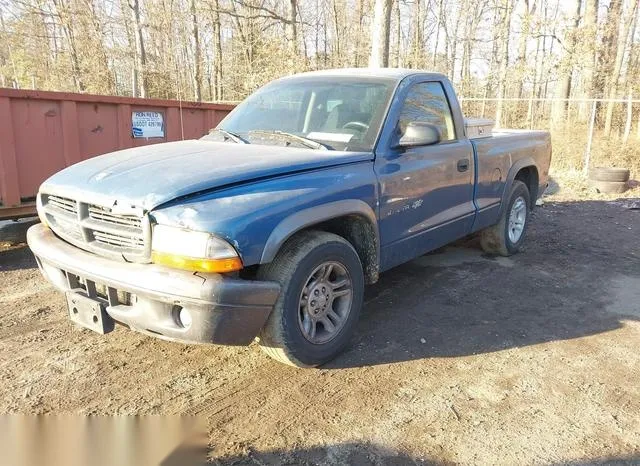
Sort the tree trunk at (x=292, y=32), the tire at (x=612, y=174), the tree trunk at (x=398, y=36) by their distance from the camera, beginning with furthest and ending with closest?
the tree trunk at (x=398, y=36)
the tree trunk at (x=292, y=32)
the tire at (x=612, y=174)

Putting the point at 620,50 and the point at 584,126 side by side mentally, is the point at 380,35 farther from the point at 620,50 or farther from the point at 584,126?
the point at 620,50

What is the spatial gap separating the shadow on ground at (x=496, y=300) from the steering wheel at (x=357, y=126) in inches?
59.3

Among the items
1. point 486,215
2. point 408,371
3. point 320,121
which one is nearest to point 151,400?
point 408,371

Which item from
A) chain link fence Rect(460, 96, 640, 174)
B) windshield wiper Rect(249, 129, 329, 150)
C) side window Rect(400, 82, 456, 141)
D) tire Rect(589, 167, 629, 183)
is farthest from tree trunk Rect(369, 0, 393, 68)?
windshield wiper Rect(249, 129, 329, 150)

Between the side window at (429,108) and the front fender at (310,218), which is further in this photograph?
the side window at (429,108)

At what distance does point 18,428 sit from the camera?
2.64m

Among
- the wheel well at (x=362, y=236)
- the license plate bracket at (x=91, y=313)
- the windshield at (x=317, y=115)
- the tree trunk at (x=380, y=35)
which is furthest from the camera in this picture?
the tree trunk at (x=380, y=35)

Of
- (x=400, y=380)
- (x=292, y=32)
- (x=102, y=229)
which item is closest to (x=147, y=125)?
(x=102, y=229)

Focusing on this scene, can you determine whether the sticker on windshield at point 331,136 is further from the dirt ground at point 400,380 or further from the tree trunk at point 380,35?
the tree trunk at point 380,35

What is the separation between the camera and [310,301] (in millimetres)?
3123

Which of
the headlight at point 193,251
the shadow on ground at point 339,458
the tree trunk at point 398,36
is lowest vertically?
the shadow on ground at point 339,458

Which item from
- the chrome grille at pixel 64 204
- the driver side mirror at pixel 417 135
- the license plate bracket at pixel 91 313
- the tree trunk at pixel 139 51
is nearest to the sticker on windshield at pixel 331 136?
the driver side mirror at pixel 417 135

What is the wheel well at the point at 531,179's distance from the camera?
6199 mm

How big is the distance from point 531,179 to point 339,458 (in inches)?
196
